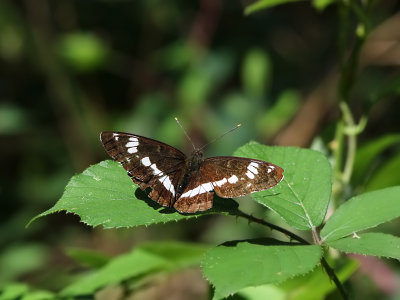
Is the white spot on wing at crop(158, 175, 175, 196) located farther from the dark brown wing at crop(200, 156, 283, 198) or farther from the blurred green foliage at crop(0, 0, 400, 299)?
the blurred green foliage at crop(0, 0, 400, 299)

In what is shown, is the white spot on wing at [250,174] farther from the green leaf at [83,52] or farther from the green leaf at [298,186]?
the green leaf at [83,52]

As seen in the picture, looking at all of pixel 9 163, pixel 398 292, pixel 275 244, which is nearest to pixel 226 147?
pixel 398 292

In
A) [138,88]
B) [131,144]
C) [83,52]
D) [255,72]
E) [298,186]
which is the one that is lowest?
[298,186]

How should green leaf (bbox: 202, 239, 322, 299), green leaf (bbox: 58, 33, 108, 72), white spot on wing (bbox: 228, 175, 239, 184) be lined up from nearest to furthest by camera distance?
green leaf (bbox: 202, 239, 322, 299)
white spot on wing (bbox: 228, 175, 239, 184)
green leaf (bbox: 58, 33, 108, 72)

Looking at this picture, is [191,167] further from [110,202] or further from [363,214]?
[363,214]

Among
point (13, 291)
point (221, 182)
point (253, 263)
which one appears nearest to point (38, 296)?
point (13, 291)

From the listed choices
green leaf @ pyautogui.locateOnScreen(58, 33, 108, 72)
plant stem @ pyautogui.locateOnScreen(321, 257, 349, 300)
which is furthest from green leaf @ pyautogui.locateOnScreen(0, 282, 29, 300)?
green leaf @ pyautogui.locateOnScreen(58, 33, 108, 72)
